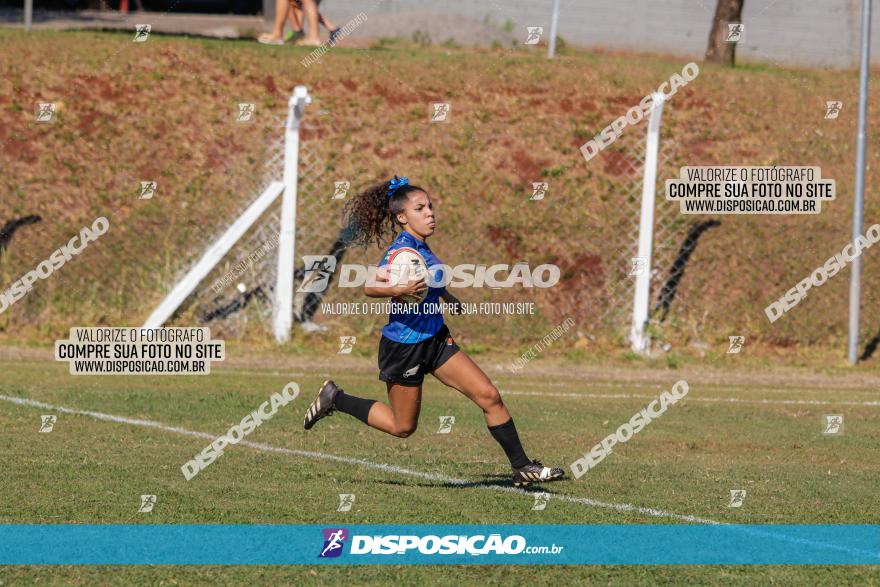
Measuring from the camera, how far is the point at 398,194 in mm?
8180

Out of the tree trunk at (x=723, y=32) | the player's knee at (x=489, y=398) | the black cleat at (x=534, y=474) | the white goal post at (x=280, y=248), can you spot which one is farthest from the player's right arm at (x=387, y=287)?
the tree trunk at (x=723, y=32)

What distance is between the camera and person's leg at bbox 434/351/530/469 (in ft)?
26.4

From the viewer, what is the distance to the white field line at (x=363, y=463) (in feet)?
24.7

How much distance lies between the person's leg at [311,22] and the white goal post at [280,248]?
6.33m

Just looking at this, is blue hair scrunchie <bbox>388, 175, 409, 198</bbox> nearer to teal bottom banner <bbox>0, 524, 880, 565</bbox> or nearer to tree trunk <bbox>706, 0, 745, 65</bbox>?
teal bottom banner <bbox>0, 524, 880, 565</bbox>

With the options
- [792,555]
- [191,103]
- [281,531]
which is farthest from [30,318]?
[792,555]

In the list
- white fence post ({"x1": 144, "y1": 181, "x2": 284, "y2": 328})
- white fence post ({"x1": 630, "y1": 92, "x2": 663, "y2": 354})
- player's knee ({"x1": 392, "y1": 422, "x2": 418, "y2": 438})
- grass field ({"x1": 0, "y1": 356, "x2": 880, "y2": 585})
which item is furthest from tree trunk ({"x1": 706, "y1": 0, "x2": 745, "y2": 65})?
player's knee ({"x1": 392, "y1": 422, "x2": 418, "y2": 438})

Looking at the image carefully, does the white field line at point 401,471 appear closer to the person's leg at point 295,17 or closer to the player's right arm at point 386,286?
the player's right arm at point 386,286

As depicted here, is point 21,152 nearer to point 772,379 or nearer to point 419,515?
point 772,379

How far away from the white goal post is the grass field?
5.11 ft

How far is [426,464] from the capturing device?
9.10 meters

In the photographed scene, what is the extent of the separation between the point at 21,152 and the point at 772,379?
10.8 meters

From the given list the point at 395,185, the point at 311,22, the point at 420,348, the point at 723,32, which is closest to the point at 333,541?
the point at 420,348

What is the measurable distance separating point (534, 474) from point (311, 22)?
15.1 metres
